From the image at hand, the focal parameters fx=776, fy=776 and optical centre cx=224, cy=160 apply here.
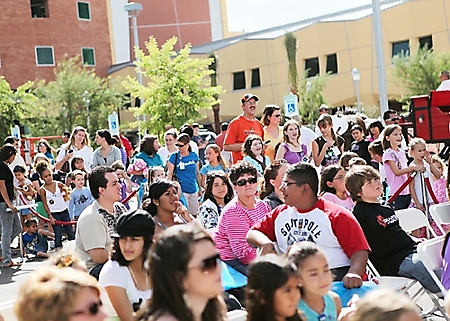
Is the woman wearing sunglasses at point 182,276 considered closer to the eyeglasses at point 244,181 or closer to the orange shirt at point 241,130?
the eyeglasses at point 244,181

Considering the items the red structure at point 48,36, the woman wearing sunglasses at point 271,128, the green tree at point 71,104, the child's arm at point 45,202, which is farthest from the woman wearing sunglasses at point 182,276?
the red structure at point 48,36

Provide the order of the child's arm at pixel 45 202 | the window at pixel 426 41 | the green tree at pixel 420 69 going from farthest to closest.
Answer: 1. the window at pixel 426 41
2. the green tree at pixel 420 69
3. the child's arm at pixel 45 202

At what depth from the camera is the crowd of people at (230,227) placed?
3350 mm

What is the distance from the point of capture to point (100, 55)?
58.9 meters

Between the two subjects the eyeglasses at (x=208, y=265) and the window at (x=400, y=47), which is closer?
the eyeglasses at (x=208, y=265)

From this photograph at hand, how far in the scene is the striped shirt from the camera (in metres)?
6.52

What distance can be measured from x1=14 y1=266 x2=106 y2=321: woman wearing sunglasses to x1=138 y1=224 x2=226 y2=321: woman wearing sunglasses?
0.26 m

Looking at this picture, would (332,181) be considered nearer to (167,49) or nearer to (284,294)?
(284,294)

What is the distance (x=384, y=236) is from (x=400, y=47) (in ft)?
149

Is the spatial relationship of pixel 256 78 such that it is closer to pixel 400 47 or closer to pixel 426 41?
pixel 400 47

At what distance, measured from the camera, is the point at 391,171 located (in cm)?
1069

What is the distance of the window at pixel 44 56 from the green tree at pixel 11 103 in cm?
1737

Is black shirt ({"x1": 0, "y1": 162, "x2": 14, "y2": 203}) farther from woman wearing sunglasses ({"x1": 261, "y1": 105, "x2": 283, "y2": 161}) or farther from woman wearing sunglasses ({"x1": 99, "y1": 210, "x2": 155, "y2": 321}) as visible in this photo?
woman wearing sunglasses ({"x1": 99, "y1": 210, "x2": 155, "y2": 321})

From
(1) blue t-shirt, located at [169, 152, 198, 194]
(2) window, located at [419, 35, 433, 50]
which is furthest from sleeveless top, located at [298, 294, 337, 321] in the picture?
(2) window, located at [419, 35, 433, 50]
